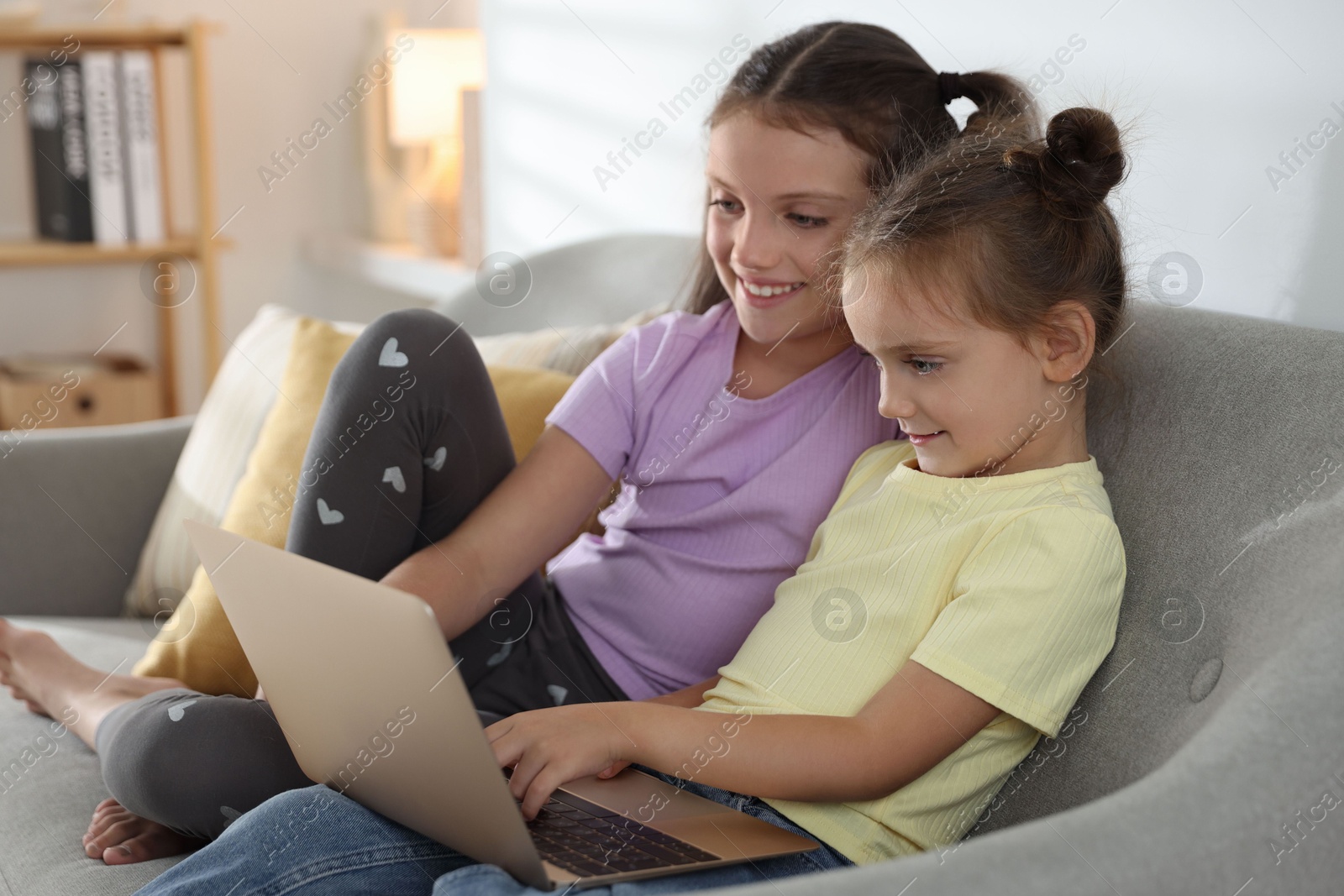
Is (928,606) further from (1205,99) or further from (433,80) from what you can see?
(433,80)

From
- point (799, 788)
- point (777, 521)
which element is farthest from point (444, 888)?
point (777, 521)

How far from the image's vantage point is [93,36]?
2607 millimetres

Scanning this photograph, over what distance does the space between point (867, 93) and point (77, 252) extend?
218 cm

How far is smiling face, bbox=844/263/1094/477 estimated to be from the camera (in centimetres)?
88

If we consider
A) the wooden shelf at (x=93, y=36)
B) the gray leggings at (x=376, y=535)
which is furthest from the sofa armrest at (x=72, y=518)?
the wooden shelf at (x=93, y=36)

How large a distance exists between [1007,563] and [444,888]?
1.37 feet

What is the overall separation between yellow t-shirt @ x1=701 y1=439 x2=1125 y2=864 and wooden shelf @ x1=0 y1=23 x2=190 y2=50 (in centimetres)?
228

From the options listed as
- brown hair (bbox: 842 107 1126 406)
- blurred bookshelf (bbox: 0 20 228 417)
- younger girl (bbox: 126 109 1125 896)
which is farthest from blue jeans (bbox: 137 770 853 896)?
blurred bookshelf (bbox: 0 20 228 417)

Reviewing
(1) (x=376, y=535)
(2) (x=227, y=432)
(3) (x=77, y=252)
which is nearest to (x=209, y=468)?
(2) (x=227, y=432)

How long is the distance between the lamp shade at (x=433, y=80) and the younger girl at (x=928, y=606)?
1784 millimetres

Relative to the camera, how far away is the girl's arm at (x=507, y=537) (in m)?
1.03

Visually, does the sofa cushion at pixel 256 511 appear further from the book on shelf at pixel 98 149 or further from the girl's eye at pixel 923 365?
the book on shelf at pixel 98 149

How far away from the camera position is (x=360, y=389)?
1003 mm

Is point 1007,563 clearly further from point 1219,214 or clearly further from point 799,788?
point 1219,214
